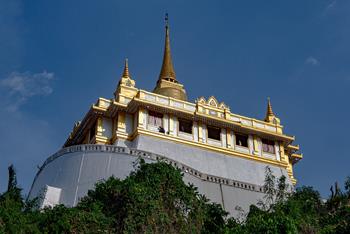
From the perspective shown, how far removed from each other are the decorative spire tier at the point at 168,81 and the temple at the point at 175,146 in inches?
4.5

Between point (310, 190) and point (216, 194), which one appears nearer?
point (310, 190)

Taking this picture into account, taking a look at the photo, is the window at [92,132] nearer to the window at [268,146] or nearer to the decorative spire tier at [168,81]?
the decorative spire tier at [168,81]

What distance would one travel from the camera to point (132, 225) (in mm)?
20250

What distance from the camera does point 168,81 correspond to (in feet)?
139

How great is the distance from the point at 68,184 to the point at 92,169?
1.25m

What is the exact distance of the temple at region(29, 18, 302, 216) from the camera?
96.9ft

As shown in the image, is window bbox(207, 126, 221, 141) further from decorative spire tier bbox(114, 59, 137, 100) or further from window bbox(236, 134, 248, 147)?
decorative spire tier bbox(114, 59, 137, 100)

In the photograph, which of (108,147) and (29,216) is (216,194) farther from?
(29,216)

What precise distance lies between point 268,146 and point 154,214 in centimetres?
1887

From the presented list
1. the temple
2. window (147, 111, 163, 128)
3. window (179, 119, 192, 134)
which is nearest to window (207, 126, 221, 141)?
the temple

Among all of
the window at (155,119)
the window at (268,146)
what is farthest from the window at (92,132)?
the window at (268,146)

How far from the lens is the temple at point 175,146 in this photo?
29.5m

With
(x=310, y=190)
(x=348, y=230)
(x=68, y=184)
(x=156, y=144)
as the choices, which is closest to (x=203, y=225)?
(x=348, y=230)

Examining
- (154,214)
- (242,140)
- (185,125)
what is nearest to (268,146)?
(242,140)
